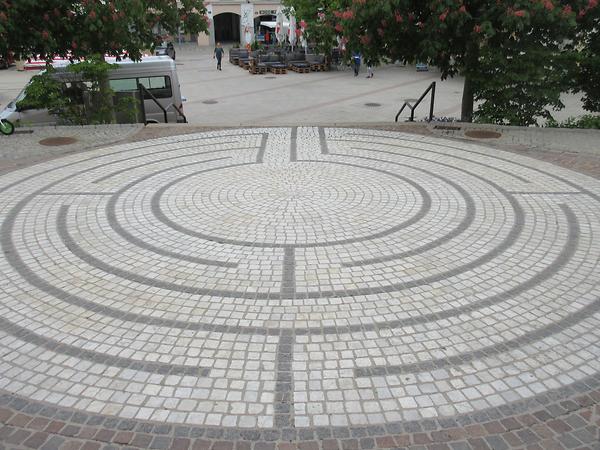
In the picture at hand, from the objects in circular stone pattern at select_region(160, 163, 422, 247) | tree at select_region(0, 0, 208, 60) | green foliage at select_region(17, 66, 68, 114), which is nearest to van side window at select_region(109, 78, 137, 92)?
tree at select_region(0, 0, 208, 60)

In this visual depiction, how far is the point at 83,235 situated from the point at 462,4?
33.1 feet

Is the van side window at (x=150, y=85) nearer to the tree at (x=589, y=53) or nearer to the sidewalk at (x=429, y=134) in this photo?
the sidewalk at (x=429, y=134)

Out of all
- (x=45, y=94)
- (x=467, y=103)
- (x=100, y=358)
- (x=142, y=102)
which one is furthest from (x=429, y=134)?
(x=100, y=358)

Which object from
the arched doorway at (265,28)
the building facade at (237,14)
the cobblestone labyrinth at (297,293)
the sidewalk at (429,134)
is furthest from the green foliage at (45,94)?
the building facade at (237,14)

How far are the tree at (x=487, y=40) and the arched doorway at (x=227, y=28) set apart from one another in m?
48.5

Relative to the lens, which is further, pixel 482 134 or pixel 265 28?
pixel 265 28

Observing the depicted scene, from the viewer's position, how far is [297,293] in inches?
226

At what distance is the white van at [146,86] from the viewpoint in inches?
582

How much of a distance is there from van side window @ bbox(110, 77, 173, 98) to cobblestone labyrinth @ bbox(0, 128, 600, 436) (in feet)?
20.8

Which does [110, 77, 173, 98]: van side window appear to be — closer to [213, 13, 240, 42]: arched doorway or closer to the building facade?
the building facade

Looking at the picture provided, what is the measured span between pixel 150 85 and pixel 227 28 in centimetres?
4833

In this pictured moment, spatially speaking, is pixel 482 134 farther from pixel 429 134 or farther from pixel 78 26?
pixel 78 26

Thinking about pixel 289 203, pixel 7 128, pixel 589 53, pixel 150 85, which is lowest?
pixel 289 203

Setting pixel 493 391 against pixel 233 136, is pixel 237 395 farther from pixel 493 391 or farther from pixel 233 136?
pixel 233 136
